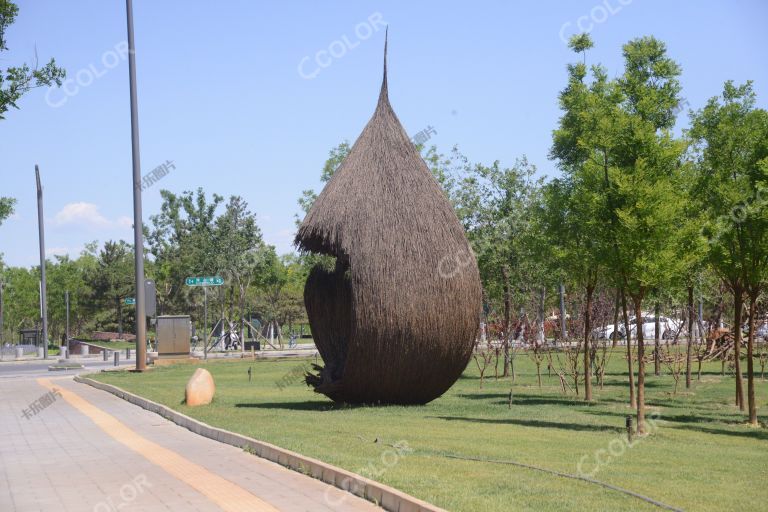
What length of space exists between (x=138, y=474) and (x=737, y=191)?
525 inches

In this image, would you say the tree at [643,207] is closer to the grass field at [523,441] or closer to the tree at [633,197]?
the tree at [633,197]

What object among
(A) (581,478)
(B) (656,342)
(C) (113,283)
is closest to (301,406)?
(A) (581,478)

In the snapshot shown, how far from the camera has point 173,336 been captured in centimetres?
3988

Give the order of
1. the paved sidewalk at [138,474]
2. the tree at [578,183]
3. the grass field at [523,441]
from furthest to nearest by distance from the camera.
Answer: the tree at [578,183] < the paved sidewalk at [138,474] < the grass field at [523,441]

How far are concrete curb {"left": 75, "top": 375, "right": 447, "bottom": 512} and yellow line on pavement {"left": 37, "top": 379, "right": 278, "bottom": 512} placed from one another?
938mm

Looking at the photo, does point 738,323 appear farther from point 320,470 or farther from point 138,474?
point 138,474

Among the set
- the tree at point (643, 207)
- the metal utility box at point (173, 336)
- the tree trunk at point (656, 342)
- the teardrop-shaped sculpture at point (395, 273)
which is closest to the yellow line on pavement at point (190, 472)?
the teardrop-shaped sculpture at point (395, 273)

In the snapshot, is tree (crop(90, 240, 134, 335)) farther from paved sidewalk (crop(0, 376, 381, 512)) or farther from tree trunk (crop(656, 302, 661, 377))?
paved sidewalk (crop(0, 376, 381, 512))

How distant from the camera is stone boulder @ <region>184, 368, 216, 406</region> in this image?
19.0 m

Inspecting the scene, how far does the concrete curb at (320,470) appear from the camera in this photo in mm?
8450

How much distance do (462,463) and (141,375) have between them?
884 inches

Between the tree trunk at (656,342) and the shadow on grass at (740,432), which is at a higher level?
the tree trunk at (656,342)

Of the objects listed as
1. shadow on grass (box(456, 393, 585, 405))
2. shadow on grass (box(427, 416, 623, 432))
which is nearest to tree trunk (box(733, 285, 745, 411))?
shadow on grass (box(456, 393, 585, 405))

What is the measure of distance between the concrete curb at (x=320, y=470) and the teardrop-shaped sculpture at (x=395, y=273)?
3970mm
